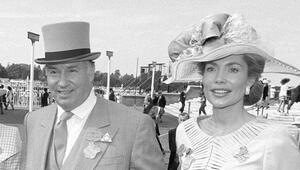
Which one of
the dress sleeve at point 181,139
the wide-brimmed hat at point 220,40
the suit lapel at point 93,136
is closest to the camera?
Answer: the wide-brimmed hat at point 220,40

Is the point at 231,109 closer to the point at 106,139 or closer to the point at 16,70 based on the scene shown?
the point at 106,139

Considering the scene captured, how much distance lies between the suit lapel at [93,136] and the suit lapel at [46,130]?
0.60ft

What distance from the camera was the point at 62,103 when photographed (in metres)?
2.43

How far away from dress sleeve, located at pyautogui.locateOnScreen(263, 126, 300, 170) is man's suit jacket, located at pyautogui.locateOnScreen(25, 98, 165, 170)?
2.62 ft

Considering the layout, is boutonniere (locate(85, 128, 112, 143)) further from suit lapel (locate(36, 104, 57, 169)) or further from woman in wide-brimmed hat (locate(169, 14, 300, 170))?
woman in wide-brimmed hat (locate(169, 14, 300, 170))

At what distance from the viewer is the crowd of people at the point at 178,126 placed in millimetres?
1960

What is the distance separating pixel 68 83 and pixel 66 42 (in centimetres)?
30

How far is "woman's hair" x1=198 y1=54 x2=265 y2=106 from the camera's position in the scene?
203cm

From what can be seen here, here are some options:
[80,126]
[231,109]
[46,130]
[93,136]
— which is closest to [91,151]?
[93,136]

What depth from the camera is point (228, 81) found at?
6.51 feet

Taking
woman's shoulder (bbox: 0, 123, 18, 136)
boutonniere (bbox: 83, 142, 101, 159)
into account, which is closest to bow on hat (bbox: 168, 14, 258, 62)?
boutonniere (bbox: 83, 142, 101, 159)

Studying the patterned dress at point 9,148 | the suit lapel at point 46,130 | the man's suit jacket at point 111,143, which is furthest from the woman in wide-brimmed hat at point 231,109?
the patterned dress at point 9,148

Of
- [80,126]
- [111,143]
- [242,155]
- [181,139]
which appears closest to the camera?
[242,155]

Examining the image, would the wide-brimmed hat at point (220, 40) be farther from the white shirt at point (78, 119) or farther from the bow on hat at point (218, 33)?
the white shirt at point (78, 119)
